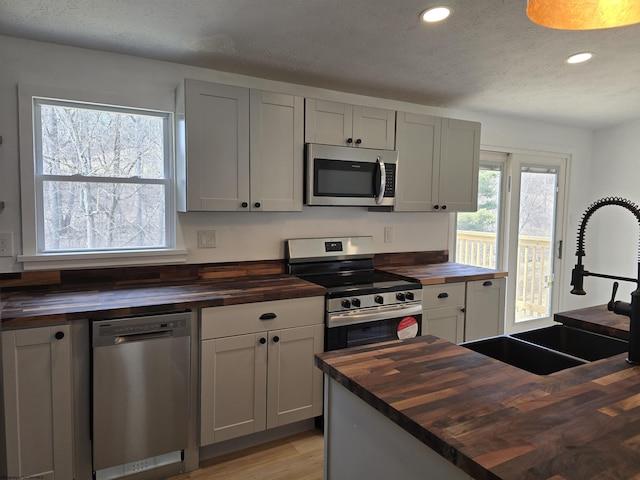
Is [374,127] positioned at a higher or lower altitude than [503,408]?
higher

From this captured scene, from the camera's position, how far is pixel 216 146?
8.29ft

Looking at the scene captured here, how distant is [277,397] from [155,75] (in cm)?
213

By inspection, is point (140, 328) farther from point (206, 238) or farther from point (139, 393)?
point (206, 238)

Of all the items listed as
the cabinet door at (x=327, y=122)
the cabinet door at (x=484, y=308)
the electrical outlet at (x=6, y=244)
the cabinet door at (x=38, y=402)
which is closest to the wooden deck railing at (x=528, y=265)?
the cabinet door at (x=484, y=308)

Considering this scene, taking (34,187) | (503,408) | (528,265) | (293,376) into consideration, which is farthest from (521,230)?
(34,187)

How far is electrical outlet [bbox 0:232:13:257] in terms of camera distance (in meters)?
2.30

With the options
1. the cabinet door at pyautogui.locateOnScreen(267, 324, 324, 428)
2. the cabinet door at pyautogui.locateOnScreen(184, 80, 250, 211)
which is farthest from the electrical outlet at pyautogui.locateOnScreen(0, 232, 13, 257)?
the cabinet door at pyautogui.locateOnScreen(267, 324, 324, 428)

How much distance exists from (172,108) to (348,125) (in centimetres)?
119

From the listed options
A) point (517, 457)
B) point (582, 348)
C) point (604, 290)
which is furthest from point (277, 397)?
point (604, 290)

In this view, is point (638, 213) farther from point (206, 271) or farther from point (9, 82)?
point (9, 82)

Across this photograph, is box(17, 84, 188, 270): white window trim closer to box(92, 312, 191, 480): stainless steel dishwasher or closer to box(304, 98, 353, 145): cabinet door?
box(92, 312, 191, 480): stainless steel dishwasher

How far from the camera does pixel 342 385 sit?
125 centimetres

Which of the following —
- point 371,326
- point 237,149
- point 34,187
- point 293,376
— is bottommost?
point 293,376

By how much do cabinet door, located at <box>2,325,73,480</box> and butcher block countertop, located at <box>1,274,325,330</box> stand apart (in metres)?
0.07
